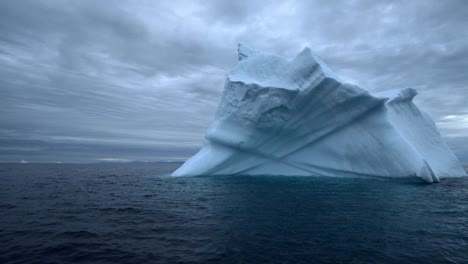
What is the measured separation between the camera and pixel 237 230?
7.47 m

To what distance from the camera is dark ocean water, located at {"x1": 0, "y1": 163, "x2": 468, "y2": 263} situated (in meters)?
5.73

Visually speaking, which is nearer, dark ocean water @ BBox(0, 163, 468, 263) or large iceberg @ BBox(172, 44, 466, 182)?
dark ocean water @ BBox(0, 163, 468, 263)

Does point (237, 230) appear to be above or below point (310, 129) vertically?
below

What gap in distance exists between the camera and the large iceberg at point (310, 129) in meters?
17.8

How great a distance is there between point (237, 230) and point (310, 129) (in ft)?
46.9

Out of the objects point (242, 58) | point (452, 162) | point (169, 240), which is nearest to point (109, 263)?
point (169, 240)

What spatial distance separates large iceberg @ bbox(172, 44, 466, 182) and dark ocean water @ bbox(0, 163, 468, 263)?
6421mm

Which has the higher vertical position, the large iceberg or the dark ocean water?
the large iceberg

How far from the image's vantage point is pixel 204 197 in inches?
500

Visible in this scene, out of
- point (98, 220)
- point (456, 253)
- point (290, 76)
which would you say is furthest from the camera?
point (290, 76)

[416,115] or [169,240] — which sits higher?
[416,115]

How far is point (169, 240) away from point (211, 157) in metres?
14.0

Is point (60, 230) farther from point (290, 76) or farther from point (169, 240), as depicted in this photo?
point (290, 76)

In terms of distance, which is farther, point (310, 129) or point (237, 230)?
point (310, 129)
